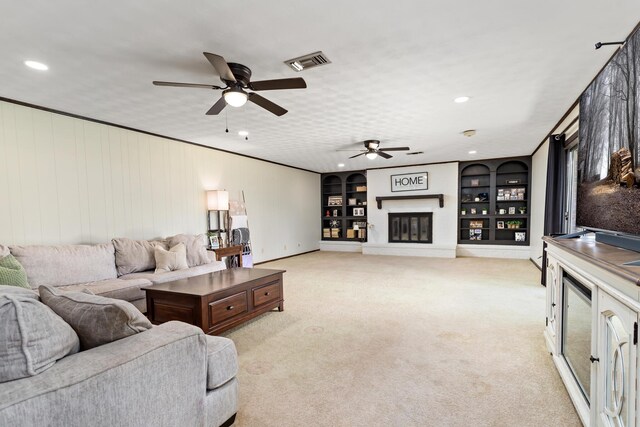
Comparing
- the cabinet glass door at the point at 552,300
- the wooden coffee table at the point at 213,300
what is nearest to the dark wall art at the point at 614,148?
the cabinet glass door at the point at 552,300

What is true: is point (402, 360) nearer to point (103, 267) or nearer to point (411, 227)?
point (103, 267)

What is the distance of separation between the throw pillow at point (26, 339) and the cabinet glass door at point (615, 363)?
2.09 m

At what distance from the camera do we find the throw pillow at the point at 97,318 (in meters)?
1.30

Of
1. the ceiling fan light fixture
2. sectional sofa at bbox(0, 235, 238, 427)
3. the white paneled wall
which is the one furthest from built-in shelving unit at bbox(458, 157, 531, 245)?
sectional sofa at bbox(0, 235, 238, 427)

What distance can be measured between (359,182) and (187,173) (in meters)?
5.41

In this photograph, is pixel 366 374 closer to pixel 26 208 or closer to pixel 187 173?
pixel 26 208

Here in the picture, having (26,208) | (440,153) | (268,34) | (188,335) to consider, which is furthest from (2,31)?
(440,153)

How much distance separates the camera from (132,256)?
3.95 metres

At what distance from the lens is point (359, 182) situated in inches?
376

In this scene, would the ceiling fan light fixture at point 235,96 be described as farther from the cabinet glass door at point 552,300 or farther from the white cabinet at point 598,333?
the cabinet glass door at point 552,300

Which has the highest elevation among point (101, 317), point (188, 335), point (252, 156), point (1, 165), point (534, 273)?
point (252, 156)

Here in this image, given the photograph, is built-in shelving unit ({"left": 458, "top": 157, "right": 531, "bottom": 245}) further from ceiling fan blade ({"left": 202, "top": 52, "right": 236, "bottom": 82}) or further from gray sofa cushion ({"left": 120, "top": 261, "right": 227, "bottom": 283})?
ceiling fan blade ({"left": 202, "top": 52, "right": 236, "bottom": 82})

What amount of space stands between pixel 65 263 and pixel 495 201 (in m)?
8.36

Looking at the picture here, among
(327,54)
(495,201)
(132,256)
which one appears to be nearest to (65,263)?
(132,256)
